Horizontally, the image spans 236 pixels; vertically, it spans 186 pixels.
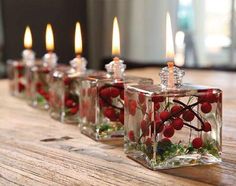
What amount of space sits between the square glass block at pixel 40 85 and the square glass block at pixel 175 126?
518 millimetres

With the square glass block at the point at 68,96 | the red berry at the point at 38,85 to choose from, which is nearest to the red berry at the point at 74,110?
the square glass block at the point at 68,96

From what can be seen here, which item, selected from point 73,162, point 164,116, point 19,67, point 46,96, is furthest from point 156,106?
point 19,67

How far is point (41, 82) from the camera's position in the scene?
120 cm

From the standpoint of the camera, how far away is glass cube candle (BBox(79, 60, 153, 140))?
0.82 metres

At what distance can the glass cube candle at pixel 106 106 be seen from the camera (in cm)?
82

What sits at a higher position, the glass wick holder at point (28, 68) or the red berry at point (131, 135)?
the glass wick holder at point (28, 68)

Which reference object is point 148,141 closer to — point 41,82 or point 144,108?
point 144,108

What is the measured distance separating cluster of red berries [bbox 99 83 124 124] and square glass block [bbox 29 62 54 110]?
360mm

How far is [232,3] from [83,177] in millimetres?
2429

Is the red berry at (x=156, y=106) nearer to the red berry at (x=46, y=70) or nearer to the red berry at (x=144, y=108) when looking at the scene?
the red berry at (x=144, y=108)

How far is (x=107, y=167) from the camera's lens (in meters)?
0.64

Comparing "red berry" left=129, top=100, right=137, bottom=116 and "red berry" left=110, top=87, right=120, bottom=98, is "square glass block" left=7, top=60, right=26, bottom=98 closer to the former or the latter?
"red berry" left=110, top=87, right=120, bottom=98

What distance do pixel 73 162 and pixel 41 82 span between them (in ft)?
1.83

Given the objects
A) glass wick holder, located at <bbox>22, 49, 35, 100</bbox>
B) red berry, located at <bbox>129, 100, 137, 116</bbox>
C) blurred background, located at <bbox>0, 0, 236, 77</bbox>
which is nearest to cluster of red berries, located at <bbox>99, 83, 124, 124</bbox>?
red berry, located at <bbox>129, 100, 137, 116</bbox>
